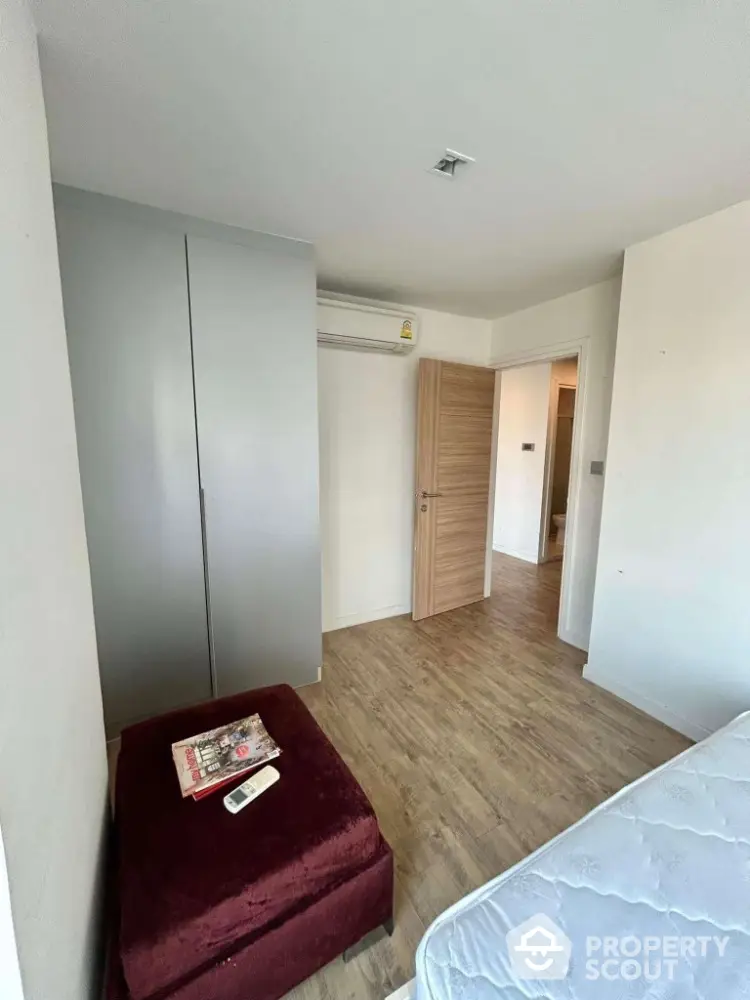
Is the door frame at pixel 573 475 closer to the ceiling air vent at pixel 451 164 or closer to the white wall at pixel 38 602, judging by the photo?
the ceiling air vent at pixel 451 164

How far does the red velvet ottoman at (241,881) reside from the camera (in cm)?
88

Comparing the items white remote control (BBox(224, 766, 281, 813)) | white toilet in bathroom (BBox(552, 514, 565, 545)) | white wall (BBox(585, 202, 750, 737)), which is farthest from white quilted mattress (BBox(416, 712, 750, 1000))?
white toilet in bathroom (BBox(552, 514, 565, 545))

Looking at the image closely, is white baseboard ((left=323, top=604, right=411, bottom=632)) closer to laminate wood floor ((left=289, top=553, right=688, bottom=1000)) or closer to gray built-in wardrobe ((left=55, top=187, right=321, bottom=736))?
laminate wood floor ((left=289, top=553, right=688, bottom=1000))

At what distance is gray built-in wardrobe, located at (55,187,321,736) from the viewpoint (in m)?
1.78

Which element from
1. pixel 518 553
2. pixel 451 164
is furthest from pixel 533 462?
pixel 451 164

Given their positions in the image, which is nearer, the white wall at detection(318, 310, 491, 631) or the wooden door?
the white wall at detection(318, 310, 491, 631)

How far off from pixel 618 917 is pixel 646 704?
1.74 m

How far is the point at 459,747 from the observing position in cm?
196

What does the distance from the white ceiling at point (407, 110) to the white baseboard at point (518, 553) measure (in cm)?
339

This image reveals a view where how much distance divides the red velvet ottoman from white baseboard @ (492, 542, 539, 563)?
3.98m

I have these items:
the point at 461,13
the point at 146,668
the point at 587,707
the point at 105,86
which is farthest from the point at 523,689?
the point at 105,86

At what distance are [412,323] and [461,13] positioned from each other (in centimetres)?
194

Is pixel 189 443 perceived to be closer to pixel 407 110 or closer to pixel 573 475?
pixel 407 110

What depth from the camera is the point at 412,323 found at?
9.57ft
